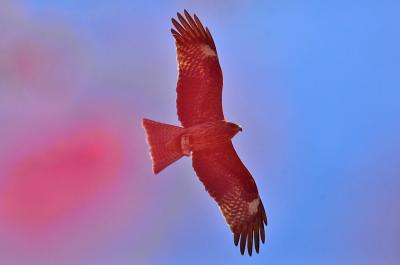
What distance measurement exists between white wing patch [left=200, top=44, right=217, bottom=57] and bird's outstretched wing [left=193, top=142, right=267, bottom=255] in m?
1.23

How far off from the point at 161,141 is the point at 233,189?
136 cm

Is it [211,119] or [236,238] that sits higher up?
[211,119]

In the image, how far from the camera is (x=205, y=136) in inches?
395

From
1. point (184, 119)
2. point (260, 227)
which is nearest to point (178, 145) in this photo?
point (184, 119)

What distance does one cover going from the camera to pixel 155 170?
9656 mm

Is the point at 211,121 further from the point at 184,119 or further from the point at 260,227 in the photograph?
the point at 260,227

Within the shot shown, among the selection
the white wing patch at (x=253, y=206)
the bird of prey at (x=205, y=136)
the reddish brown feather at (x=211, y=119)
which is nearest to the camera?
the bird of prey at (x=205, y=136)

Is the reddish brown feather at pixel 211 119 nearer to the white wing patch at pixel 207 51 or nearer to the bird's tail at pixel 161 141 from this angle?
the white wing patch at pixel 207 51

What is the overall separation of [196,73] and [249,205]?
1.99m

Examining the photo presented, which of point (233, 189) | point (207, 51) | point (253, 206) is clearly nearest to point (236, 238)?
point (253, 206)

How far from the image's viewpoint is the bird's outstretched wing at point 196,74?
9977 millimetres

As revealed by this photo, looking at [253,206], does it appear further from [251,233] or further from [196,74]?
[196,74]

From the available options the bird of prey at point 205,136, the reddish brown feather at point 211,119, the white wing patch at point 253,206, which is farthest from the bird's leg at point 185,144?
the white wing patch at point 253,206

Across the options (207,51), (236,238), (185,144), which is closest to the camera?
(185,144)
